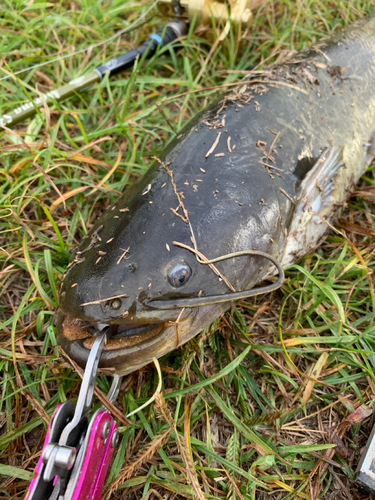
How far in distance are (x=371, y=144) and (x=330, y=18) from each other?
5.42ft

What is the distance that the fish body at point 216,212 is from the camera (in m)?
1.53

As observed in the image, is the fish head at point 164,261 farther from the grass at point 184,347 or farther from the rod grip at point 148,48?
the rod grip at point 148,48

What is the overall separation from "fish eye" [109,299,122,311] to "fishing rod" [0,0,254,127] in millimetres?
1907

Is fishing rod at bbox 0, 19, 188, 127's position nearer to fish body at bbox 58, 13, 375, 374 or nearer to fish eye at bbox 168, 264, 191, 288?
fish body at bbox 58, 13, 375, 374

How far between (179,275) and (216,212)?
35 cm

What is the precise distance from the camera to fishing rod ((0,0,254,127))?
9.10 ft

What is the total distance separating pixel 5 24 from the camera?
3156 mm

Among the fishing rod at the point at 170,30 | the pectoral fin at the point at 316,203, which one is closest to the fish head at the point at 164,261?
the pectoral fin at the point at 316,203

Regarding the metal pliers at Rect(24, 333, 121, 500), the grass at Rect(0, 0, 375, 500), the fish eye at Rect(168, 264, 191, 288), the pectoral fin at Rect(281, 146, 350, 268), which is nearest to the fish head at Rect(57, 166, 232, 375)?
the fish eye at Rect(168, 264, 191, 288)

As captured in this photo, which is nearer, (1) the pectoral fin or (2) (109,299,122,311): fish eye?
(2) (109,299,122,311): fish eye

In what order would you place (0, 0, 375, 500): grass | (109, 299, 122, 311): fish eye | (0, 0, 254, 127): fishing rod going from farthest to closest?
(0, 0, 254, 127): fishing rod → (0, 0, 375, 500): grass → (109, 299, 122, 311): fish eye

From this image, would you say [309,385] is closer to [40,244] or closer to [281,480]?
[281,480]

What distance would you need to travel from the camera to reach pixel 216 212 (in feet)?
5.47

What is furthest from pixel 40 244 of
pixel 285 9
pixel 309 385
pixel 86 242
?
pixel 285 9
